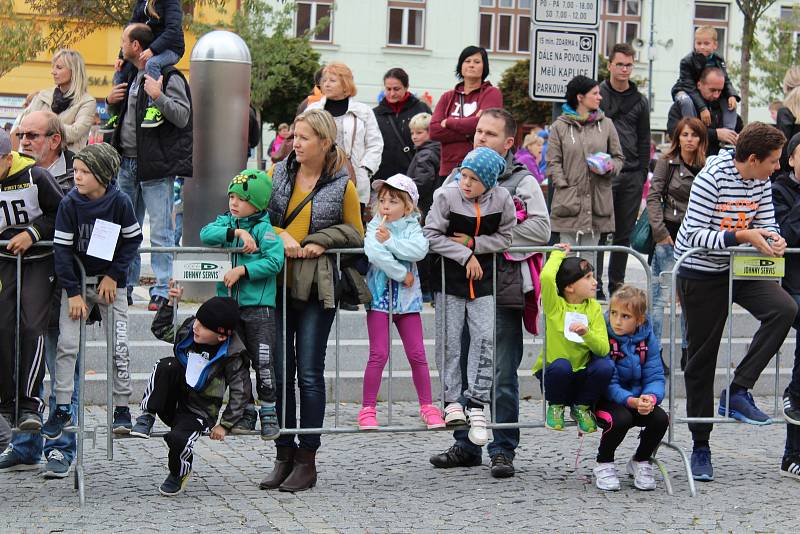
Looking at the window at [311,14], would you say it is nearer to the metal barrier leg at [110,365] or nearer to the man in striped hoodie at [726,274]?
the man in striped hoodie at [726,274]

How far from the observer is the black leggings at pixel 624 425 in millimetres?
7094

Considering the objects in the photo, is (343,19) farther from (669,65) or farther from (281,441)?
(281,441)

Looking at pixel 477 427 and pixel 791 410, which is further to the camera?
pixel 791 410

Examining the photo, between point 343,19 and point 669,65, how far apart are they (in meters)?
12.2

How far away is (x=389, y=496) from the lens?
6934 mm

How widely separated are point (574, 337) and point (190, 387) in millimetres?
2094

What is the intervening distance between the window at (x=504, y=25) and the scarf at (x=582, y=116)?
3545 centimetres

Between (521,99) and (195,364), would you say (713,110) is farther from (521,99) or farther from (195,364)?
(521,99)

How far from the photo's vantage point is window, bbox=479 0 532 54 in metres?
45.8

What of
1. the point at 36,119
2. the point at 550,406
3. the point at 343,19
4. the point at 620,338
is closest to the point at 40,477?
the point at 36,119

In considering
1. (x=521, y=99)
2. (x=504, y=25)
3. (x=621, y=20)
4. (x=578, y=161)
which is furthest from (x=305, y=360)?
(x=621, y=20)

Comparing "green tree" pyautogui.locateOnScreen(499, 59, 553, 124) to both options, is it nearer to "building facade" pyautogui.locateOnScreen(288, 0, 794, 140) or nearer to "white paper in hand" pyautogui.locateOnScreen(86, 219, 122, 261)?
"building facade" pyautogui.locateOnScreen(288, 0, 794, 140)

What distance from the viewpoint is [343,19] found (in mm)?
44656

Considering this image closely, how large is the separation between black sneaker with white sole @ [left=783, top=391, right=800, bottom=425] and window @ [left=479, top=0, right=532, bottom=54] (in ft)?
128
